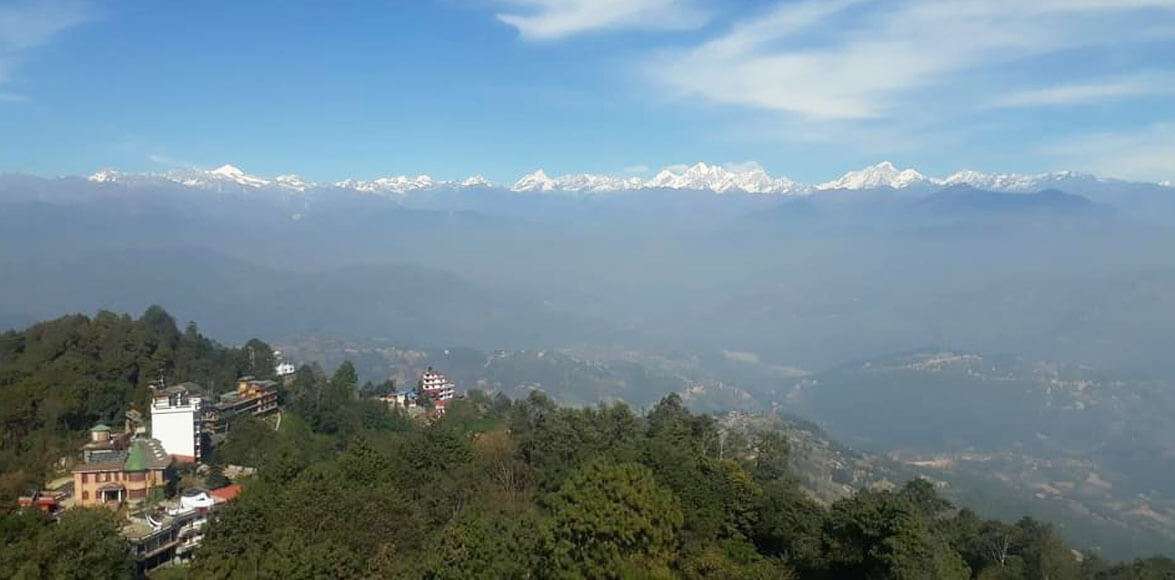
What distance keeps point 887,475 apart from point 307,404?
187 ft

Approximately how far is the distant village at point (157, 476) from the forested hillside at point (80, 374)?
3.30 feet

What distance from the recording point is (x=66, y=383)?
38344 mm

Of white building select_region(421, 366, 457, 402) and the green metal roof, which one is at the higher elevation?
the green metal roof

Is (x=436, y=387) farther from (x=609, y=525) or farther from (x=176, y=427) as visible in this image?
(x=609, y=525)

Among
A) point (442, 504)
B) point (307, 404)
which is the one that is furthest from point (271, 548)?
point (307, 404)

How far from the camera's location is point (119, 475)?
31828mm

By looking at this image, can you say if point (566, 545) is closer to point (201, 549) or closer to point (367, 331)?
point (201, 549)

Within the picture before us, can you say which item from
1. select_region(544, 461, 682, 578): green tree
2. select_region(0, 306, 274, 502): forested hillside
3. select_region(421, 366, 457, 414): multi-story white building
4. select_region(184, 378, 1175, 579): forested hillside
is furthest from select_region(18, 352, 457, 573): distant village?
select_region(421, 366, 457, 414): multi-story white building

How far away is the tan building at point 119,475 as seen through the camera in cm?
3125

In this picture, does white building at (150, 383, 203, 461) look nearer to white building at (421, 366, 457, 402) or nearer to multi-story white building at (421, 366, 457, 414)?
multi-story white building at (421, 366, 457, 414)

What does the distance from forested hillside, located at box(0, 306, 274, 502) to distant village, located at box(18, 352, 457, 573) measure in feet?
3.30

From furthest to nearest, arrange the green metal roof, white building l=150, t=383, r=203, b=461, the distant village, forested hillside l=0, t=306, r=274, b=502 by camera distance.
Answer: white building l=150, t=383, r=203, b=461
forested hillside l=0, t=306, r=274, b=502
the green metal roof
the distant village

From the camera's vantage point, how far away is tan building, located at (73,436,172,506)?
103 ft

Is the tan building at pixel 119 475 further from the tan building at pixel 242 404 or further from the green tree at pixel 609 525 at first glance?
the green tree at pixel 609 525
